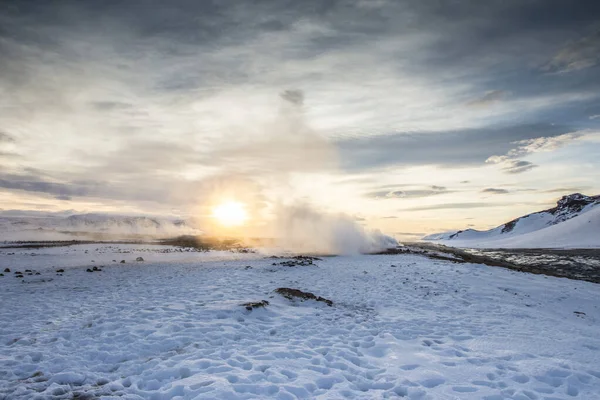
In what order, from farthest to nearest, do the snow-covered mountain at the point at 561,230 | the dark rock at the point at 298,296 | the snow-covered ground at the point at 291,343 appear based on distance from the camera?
the snow-covered mountain at the point at 561,230, the dark rock at the point at 298,296, the snow-covered ground at the point at 291,343

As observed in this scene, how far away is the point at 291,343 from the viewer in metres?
Result: 9.98

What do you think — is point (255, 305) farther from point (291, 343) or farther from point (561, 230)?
point (561, 230)

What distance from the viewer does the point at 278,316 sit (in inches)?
506

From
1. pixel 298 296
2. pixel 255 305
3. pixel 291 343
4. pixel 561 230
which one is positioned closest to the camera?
pixel 291 343

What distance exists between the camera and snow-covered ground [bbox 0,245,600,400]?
7.24m

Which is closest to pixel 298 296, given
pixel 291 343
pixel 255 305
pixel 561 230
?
pixel 255 305

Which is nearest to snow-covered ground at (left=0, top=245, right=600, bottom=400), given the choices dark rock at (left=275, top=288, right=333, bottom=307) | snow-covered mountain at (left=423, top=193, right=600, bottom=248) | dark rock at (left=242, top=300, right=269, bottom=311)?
dark rock at (left=242, top=300, right=269, bottom=311)

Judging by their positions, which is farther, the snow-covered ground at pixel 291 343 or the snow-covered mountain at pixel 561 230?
the snow-covered mountain at pixel 561 230

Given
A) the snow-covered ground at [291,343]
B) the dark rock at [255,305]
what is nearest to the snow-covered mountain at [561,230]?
the snow-covered ground at [291,343]

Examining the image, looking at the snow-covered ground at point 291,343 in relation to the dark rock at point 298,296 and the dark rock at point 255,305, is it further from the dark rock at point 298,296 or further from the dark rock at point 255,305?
the dark rock at point 298,296

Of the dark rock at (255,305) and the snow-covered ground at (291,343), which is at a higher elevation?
the dark rock at (255,305)

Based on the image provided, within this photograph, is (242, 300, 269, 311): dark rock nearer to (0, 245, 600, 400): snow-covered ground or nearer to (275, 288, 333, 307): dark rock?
(0, 245, 600, 400): snow-covered ground

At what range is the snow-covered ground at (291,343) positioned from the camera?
724 centimetres

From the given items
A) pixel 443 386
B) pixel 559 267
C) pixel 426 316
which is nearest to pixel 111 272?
pixel 426 316
